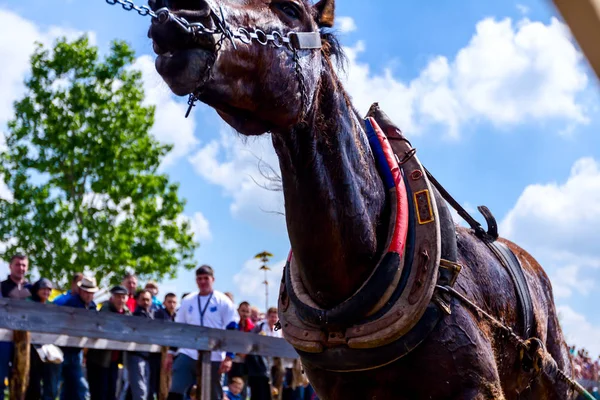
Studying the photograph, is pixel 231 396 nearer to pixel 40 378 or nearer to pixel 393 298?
pixel 40 378

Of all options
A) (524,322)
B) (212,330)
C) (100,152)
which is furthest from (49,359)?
(100,152)

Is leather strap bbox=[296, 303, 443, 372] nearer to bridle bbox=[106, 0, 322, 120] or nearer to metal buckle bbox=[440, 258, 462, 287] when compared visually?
metal buckle bbox=[440, 258, 462, 287]

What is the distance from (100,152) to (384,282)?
29.7 meters

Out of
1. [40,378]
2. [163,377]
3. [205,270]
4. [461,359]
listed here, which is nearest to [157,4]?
[461,359]

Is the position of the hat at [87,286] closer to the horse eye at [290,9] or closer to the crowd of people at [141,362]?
the crowd of people at [141,362]

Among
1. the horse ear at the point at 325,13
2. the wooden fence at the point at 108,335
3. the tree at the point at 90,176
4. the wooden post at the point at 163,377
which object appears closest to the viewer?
the horse ear at the point at 325,13

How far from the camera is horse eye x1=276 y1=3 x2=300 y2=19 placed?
3748 mm

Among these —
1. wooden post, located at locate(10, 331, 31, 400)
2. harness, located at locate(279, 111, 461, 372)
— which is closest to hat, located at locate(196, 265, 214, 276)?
wooden post, located at locate(10, 331, 31, 400)

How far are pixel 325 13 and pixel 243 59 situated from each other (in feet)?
3.23

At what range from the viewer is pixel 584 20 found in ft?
2.89

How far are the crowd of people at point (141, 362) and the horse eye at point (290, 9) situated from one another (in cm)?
513

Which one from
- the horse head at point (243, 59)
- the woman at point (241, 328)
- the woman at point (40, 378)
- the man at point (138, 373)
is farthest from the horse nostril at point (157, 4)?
the woman at point (241, 328)

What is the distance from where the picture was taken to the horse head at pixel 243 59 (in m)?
3.06

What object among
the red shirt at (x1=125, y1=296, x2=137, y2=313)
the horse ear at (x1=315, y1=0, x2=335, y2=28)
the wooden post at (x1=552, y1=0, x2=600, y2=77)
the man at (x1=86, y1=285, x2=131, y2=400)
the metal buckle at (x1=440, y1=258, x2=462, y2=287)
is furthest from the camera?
the red shirt at (x1=125, y1=296, x2=137, y2=313)
